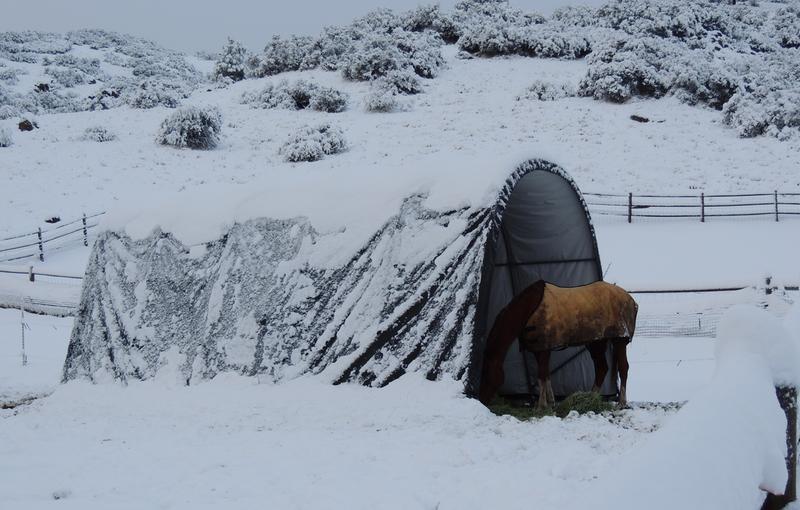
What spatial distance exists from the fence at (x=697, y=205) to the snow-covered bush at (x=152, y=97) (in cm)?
2206

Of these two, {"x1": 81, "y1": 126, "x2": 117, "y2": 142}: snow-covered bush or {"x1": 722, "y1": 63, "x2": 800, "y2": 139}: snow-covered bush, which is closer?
{"x1": 722, "y1": 63, "x2": 800, "y2": 139}: snow-covered bush

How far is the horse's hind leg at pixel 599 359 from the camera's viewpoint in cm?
707

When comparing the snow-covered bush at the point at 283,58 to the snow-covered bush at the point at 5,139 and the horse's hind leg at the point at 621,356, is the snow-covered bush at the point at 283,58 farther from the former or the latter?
the horse's hind leg at the point at 621,356

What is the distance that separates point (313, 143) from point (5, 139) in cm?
1240

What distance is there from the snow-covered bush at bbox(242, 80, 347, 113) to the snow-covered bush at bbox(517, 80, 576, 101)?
8.28 metres

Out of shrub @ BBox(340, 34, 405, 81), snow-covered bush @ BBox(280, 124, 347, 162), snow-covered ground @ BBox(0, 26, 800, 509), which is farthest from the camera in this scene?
shrub @ BBox(340, 34, 405, 81)

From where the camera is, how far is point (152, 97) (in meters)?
33.9

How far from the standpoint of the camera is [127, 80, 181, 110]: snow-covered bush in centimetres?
3375

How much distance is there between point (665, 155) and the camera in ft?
80.6

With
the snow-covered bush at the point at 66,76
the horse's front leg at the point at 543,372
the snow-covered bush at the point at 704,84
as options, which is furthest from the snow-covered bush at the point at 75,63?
the horse's front leg at the point at 543,372

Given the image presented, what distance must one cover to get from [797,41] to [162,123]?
108 ft

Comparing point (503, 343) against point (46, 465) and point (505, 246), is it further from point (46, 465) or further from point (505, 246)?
point (46, 465)

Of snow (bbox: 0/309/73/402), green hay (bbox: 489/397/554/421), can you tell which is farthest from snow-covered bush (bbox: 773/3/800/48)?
green hay (bbox: 489/397/554/421)

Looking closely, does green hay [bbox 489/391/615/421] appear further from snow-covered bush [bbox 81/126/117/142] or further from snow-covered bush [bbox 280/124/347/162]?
snow-covered bush [bbox 81/126/117/142]
